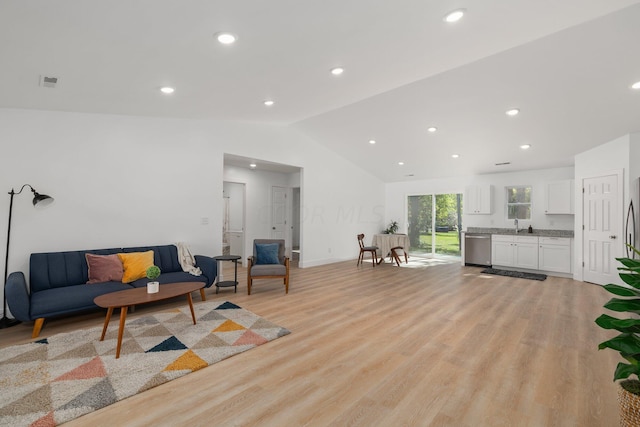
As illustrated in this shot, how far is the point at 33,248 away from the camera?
12.5 ft

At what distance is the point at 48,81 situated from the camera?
2.98 meters

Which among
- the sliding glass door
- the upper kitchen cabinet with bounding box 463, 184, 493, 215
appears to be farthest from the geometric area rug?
the sliding glass door

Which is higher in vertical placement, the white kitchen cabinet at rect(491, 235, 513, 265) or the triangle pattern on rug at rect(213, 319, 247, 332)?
the white kitchen cabinet at rect(491, 235, 513, 265)

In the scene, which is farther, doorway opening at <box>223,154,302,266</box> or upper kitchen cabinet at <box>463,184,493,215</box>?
upper kitchen cabinet at <box>463,184,493,215</box>

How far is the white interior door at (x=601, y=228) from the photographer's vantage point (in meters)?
5.15

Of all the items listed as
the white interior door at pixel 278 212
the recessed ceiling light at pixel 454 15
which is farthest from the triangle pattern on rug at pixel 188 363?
the white interior door at pixel 278 212

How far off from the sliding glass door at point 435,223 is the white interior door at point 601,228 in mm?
2964

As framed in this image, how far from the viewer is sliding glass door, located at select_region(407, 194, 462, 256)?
336 inches

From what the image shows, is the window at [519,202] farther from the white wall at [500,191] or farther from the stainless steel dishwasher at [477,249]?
the stainless steel dishwasher at [477,249]

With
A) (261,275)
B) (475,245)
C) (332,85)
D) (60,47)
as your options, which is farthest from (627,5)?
(475,245)

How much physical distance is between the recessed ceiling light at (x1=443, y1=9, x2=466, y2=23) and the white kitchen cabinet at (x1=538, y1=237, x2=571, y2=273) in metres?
5.76

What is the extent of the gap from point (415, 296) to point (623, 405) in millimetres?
3173

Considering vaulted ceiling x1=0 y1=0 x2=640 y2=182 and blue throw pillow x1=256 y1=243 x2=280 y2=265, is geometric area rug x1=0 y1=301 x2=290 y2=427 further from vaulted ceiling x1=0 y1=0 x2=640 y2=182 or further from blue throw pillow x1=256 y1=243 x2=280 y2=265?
vaulted ceiling x1=0 y1=0 x2=640 y2=182

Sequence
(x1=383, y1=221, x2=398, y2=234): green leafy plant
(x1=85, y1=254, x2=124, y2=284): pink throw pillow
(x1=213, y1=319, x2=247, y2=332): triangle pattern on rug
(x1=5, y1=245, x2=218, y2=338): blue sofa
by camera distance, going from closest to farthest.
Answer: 1. (x1=5, y1=245, x2=218, y2=338): blue sofa
2. (x1=213, y1=319, x2=247, y2=332): triangle pattern on rug
3. (x1=85, y1=254, x2=124, y2=284): pink throw pillow
4. (x1=383, y1=221, x2=398, y2=234): green leafy plant
